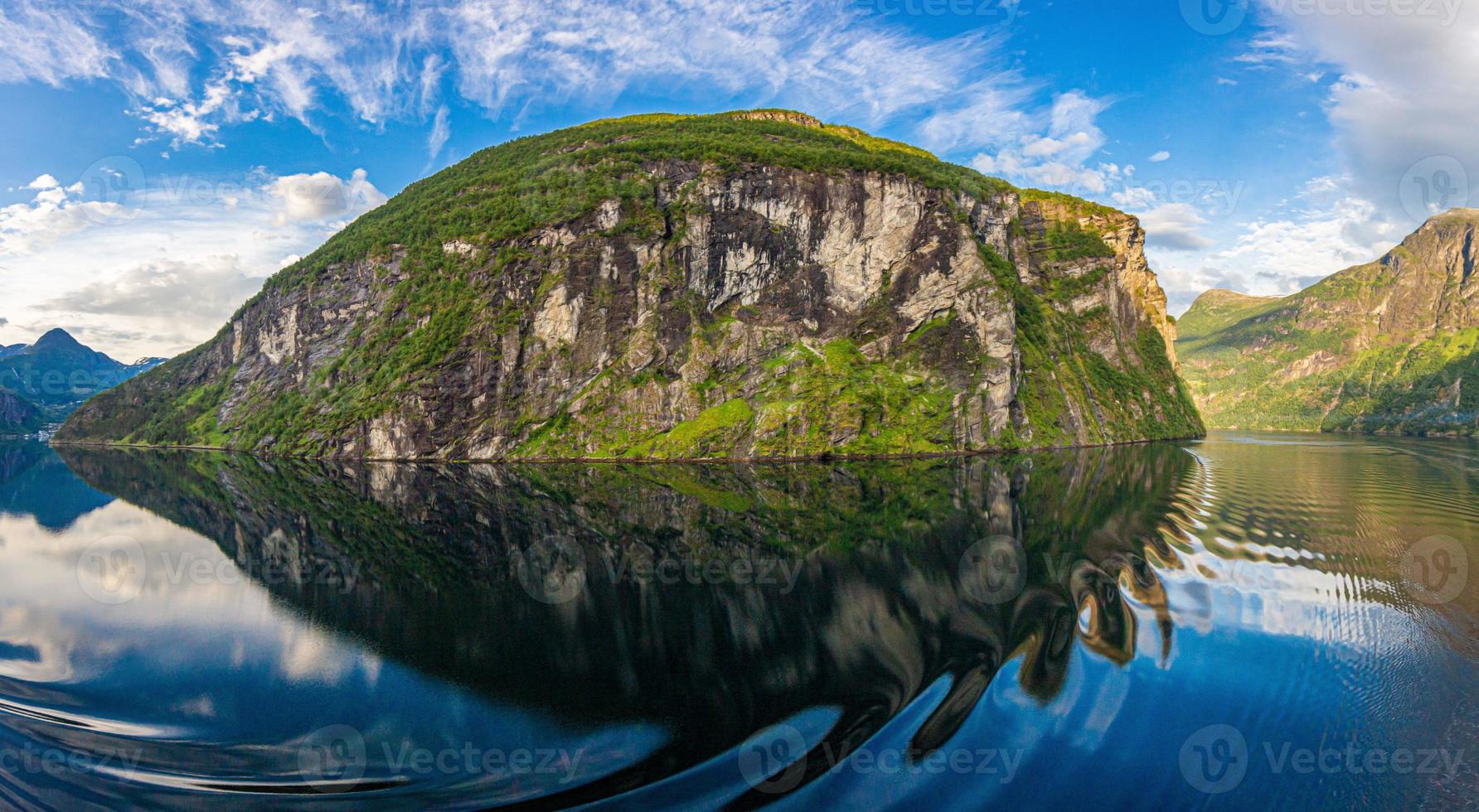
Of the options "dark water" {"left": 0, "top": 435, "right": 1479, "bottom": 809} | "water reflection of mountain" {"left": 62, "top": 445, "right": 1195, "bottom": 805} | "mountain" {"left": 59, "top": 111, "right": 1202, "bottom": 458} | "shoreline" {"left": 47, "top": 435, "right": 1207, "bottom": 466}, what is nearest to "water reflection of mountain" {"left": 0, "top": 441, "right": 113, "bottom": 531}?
"water reflection of mountain" {"left": 62, "top": 445, "right": 1195, "bottom": 805}

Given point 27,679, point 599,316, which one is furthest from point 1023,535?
point 599,316

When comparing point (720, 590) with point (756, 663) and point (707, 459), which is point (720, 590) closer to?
point (756, 663)

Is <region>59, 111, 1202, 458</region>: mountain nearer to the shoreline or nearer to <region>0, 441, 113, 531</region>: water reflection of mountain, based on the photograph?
the shoreline

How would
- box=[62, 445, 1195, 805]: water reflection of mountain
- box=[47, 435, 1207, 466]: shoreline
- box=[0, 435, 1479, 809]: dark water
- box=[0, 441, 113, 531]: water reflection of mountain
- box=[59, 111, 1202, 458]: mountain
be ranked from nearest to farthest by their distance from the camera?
box=[0, 435, 1479, 809]: dark water, box=[62, 445, 1195, 805]: water reflection of mountain, box=[0, 441, 113, 531]: water reflection of mountain, box=[47, 435, 1207, 466]: shoreline, box=[59, 111, 1202, 458]: mountain

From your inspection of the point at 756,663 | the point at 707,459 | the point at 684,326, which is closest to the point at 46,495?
the point at 707,459

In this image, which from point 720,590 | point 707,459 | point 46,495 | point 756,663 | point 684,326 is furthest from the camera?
point 684,326

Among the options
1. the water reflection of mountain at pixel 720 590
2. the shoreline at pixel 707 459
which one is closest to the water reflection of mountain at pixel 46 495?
the water reflection of mountain at pixel 720 590
